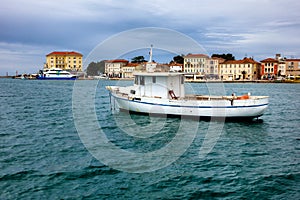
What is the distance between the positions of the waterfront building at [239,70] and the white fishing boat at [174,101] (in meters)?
101

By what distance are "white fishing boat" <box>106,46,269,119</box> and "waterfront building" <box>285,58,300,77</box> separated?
113 m

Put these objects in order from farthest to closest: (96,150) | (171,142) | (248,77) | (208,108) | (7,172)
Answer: (248,77) < (208,108) < (171,142) < (96,150) < (7,172)

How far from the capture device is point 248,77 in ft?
401

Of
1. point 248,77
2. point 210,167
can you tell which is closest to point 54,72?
point 248,77

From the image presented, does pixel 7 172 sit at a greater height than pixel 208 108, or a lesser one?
lesser

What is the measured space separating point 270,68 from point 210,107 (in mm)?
111995

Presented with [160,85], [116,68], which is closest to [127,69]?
[116,68]

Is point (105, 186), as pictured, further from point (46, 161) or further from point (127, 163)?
point (46, 161)

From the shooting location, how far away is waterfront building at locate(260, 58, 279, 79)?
123 metres

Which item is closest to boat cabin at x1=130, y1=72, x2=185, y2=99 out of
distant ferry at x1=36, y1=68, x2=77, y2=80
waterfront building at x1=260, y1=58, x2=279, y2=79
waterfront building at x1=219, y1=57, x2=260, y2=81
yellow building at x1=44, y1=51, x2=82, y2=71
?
waterfront building at x1=219, y1=57, x2=260, y2=81

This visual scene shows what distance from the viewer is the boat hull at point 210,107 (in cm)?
2188

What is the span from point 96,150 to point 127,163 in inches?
99.1

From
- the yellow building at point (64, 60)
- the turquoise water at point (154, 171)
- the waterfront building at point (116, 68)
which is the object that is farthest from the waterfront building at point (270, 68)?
the turquoise water at point (154, 171)

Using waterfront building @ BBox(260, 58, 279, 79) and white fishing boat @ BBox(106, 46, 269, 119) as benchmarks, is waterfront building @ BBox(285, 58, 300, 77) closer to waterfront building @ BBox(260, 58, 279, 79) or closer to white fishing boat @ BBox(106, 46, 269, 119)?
waterfront building @ BBox(260, 58, 279, 79)
